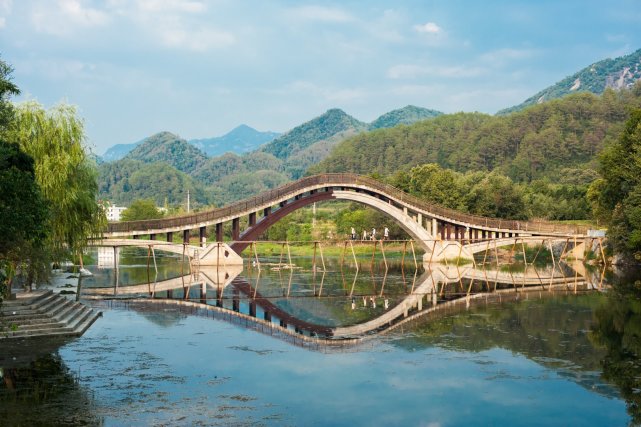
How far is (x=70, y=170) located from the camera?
31.1 m

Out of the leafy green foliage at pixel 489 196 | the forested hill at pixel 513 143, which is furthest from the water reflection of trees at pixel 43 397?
the forested hill at pixel 513 143

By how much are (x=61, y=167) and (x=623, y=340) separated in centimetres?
2390

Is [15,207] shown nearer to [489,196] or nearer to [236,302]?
[236,302]

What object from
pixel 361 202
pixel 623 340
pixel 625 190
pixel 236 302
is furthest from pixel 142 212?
pixel 623 340

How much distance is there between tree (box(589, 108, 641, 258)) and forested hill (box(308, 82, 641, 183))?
184ft

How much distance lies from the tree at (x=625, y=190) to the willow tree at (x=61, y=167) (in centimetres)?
3535

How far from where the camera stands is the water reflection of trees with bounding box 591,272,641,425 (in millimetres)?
17000

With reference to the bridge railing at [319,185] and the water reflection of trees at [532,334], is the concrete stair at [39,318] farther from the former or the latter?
the bridge railing at [319,185]

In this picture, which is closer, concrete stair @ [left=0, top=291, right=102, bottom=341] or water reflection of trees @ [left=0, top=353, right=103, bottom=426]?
water reflection of trees @ [left=0, top=353, right=103, bottom=426]

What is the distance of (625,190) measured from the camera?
51.1 metres

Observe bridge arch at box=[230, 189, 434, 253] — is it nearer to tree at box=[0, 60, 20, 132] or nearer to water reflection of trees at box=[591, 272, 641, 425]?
water reflection of trees at box=[591, 272, 641, 425]

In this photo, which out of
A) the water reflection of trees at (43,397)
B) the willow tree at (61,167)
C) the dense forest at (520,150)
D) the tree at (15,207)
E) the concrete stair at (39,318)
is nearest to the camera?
the water reflection of trees at (43,397)

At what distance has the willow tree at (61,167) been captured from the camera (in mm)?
30031

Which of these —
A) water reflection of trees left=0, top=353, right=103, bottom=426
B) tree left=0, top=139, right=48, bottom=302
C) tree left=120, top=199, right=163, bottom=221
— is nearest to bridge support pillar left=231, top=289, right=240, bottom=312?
water reflection of trees left=0, top=353, right=103, bottom=426
